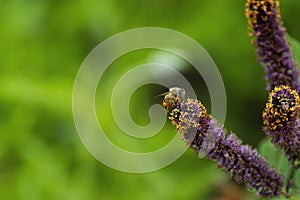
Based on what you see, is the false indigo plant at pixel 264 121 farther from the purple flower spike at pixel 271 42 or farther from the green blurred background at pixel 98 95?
the green blurred background at pixel 98 95

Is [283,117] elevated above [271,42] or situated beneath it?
situated beneath

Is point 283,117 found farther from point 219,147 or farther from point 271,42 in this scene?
point 271,42

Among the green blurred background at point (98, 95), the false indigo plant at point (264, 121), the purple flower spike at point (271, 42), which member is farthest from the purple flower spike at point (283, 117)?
the green blurred background at point (98, 95)

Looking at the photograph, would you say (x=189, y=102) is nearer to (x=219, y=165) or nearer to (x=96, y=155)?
(x=219, y=165)

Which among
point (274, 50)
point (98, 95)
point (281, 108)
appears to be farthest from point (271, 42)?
point (98, 95)

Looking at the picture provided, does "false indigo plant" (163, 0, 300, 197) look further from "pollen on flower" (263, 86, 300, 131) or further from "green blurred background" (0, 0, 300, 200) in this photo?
"green blurred background" (0, 0, 300, 200)

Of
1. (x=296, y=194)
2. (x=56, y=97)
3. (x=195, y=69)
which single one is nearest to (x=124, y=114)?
(x=56, y=97)

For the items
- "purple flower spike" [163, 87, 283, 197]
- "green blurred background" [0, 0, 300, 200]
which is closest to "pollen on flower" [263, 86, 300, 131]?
"purple flower spike" [163, 87, 283, 197]
